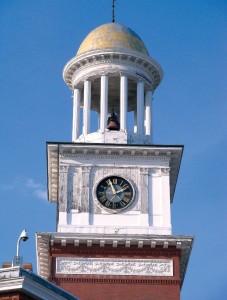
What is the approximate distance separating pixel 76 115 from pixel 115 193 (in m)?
5.93

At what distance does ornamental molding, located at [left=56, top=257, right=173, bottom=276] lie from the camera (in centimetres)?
4931

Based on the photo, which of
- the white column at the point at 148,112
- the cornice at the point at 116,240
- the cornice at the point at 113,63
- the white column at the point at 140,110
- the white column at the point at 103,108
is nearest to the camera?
the cornice at the point at 116,240

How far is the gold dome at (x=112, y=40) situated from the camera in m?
56.7

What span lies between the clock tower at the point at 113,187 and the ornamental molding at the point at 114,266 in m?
0.05

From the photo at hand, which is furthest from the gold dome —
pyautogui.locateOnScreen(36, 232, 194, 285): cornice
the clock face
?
pyautogui.locateOnScreen(36, 232, 194, 285): cornice

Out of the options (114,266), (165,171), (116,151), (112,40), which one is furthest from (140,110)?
(114,266)

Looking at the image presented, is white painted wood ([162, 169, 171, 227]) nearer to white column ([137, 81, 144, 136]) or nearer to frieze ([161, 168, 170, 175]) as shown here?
frieze ([161, 168, 170, 175])

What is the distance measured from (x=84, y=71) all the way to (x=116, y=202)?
838 centimetres

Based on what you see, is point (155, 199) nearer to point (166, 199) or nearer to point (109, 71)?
point (166, 199)

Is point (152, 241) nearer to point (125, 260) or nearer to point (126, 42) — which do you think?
point (125, 260)

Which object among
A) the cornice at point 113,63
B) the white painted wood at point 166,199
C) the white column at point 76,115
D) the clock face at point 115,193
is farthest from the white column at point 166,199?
the cornice at point 113,63

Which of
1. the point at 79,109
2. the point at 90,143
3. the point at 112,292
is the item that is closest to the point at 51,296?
the point at 112,292

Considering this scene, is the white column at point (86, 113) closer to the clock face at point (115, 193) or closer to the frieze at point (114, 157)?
the frieze at point (114, 157)

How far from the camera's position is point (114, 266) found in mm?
49500
